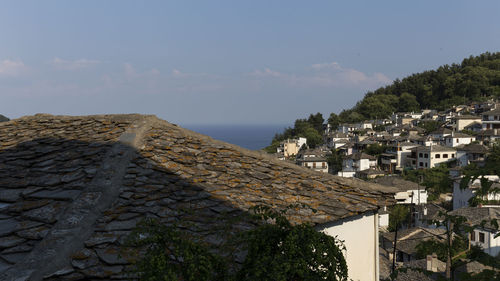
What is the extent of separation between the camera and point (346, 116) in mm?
123250

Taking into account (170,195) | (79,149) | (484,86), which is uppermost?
(484,86)

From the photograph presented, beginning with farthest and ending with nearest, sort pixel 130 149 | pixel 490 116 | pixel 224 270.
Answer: pixel 490 116 → pixel 130 149 → pixel 224 270

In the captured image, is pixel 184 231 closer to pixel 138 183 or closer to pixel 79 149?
pixel 138 183

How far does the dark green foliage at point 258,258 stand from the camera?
2.55 m

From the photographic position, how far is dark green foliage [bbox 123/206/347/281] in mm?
2547

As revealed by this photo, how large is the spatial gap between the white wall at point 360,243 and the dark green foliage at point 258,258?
185 centimetres

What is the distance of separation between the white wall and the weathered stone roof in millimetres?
228

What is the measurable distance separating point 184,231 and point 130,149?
A: 2439 mm

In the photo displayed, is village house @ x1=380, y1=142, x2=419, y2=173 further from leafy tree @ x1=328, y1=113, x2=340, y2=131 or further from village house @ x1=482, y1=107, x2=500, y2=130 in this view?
leafy tree @ x1=328, y1=113, x2=340, y2=131

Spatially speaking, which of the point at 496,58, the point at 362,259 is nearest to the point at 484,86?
the point at 496,58

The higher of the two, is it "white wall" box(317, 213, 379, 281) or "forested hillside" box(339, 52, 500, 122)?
"forested hillside" box(339, 52, 500, 122)

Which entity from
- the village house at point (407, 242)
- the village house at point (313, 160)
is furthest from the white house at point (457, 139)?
the village house at point (407, 242)

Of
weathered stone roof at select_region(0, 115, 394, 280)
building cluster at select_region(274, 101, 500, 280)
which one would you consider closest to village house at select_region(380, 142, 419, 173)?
building cluster at select_region(274, 101, 500, 280)

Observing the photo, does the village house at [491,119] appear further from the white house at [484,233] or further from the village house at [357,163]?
the white house at [484,233]
